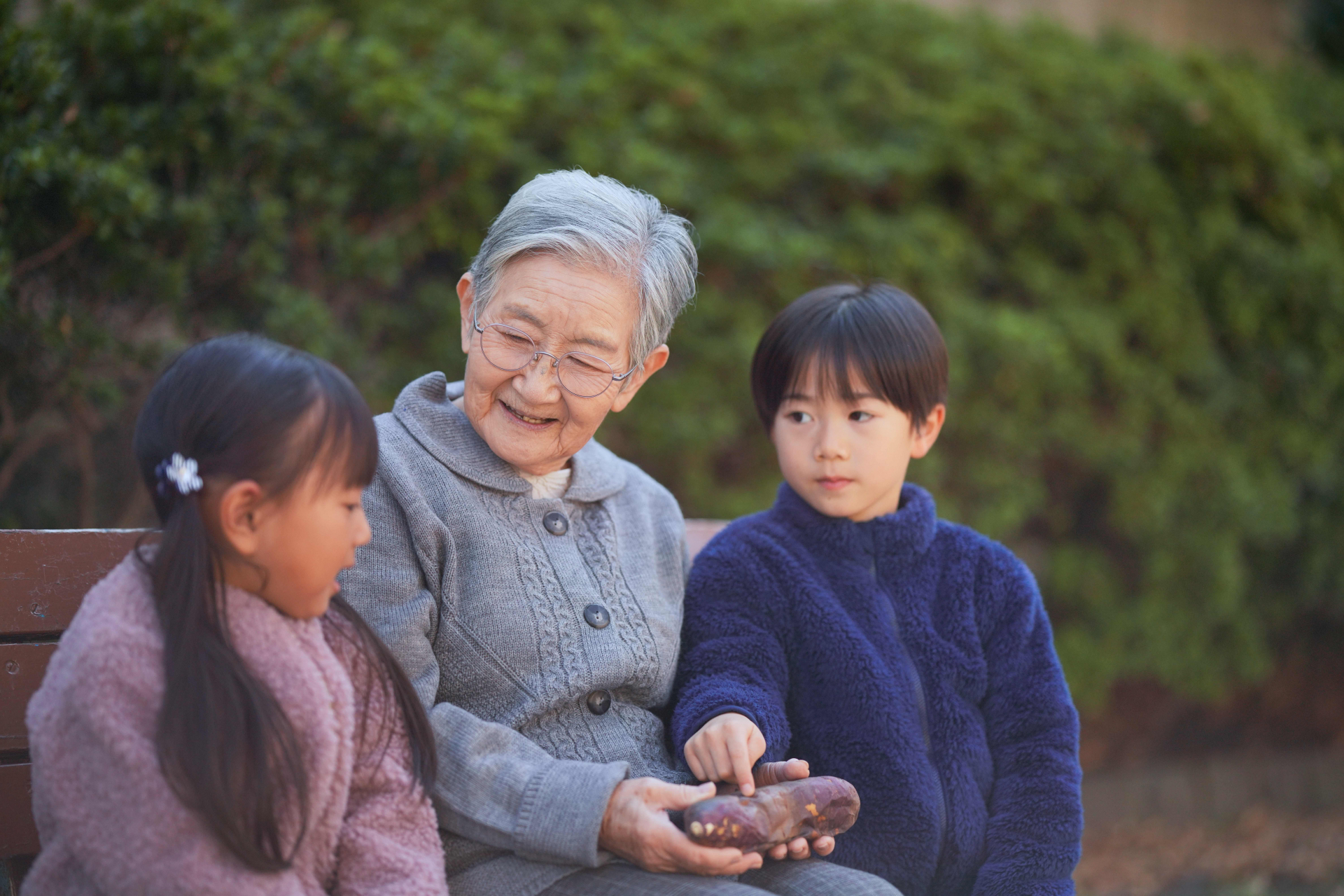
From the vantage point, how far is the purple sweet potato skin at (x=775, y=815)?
5.58 ft

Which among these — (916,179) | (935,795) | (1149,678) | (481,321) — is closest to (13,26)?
(481,321)

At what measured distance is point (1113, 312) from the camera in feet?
15.0

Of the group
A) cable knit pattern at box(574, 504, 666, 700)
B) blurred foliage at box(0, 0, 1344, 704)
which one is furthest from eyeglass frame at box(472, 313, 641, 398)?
blurred foliage at box(0, 0, 1344, 704)

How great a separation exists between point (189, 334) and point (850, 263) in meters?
2.25

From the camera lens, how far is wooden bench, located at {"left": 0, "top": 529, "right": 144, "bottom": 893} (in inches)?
73.9

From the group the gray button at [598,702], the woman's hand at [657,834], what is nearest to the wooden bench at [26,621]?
the gray button at [598,702]

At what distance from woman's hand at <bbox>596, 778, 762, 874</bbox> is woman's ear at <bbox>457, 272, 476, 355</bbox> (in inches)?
33.3

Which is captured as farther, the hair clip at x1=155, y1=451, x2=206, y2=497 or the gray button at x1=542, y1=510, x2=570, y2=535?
the gray button at x1=542, y1=510, x2=570, y2=535

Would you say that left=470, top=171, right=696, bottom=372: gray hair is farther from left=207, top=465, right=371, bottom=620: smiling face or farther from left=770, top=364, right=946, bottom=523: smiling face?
left=207, top=465, right=371, bottom=620: smiling face

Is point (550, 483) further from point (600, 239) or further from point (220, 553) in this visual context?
point (220, 553)

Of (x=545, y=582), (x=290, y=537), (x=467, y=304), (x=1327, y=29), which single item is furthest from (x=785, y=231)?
(x=1327, y=29)

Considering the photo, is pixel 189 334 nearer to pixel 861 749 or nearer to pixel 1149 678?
pixel 861 749

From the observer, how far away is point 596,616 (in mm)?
1981

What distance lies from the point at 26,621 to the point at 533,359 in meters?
0.97
